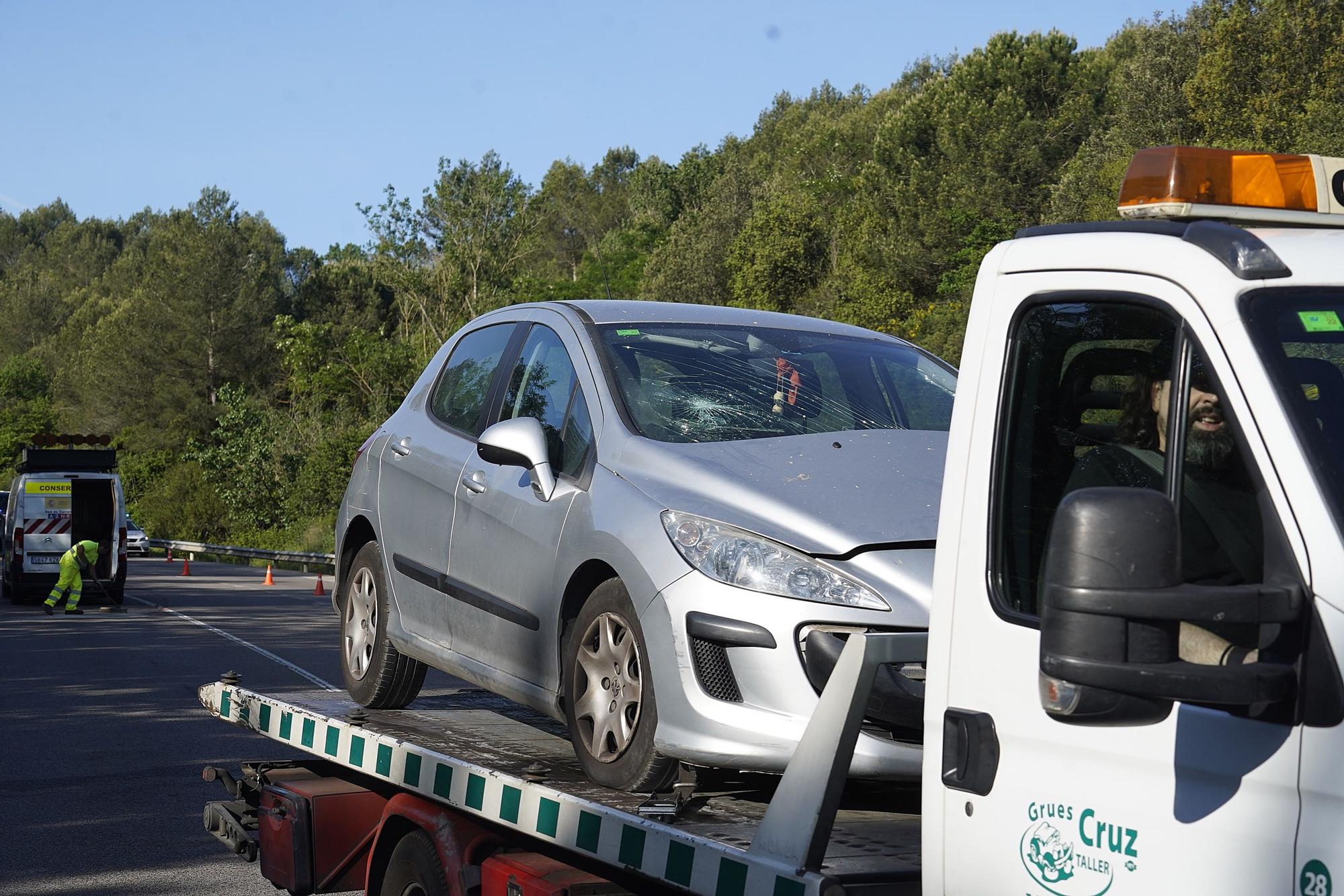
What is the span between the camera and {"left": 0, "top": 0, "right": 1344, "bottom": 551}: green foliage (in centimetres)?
3944

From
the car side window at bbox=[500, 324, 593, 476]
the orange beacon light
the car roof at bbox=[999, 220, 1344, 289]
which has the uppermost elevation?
the orange beacon light

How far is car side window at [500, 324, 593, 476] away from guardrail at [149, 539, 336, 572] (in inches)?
1128

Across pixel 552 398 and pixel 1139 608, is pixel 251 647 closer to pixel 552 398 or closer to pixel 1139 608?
pixel 552 398

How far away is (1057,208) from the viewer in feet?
137

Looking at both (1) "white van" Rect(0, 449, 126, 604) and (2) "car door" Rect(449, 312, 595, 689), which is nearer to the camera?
(2) "car door" Rect(449, 312, 595, 689)

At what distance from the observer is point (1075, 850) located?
2459mm

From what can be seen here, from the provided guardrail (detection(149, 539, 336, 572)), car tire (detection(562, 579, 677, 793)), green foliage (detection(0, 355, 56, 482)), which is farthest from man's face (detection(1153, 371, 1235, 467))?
green foliage (detection(0, 355, 56, 482))

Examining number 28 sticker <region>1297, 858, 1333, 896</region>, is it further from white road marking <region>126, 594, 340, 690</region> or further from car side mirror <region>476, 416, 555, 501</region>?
white road marking <region>126, 594, 340, 690</region>

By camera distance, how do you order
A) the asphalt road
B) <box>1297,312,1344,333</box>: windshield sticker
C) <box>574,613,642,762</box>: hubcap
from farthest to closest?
the asphalt road → <box>574,613,642,762</box>: hubcap → <box>1297,312,1344,333</box>: windshield sticker

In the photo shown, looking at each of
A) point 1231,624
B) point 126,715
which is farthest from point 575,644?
point 126,715

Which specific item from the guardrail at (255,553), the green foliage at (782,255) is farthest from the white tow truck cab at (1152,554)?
the green foliage at (782,255)

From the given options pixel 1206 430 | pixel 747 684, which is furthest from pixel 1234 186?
pixel 747 684

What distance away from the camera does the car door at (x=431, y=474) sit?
5.48m

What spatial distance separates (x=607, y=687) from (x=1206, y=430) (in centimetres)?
225
